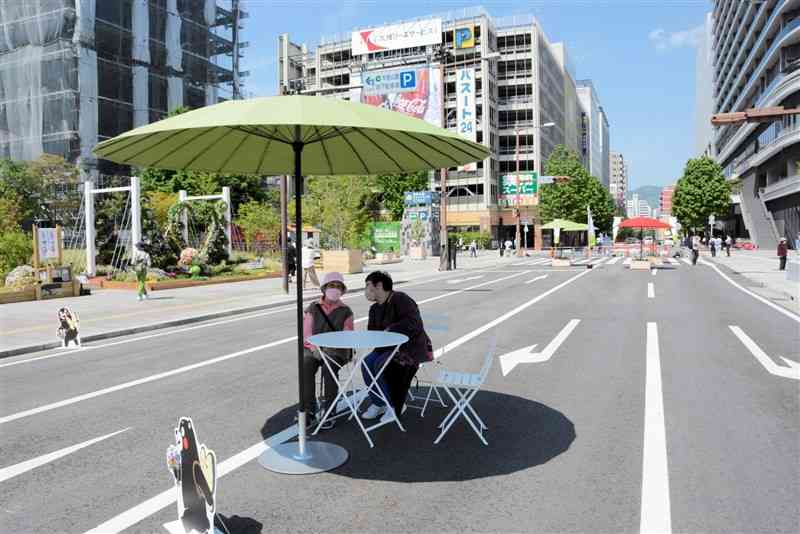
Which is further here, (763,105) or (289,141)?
(763,105)

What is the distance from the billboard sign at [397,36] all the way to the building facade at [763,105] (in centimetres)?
3547

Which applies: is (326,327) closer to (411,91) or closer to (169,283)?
(169,283)

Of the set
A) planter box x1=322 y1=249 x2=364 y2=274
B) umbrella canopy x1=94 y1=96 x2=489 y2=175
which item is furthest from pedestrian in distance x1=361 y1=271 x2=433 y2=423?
planter box x1=322 y1=249 x2=364 y2=274

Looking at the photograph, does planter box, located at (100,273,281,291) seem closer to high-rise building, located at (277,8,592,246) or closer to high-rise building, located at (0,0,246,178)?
high-rise building, located at (0,0,246,178)

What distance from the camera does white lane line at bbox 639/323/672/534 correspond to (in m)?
3.68

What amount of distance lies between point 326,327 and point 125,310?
1089cm

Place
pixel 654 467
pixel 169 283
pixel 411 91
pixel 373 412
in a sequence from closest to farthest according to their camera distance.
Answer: pixel 654 467 → pixel 373 412 → pixel 169 283 → pixel 411 91

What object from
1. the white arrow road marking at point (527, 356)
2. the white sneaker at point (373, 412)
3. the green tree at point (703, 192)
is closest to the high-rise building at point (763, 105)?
the green tree at point (703, 192)

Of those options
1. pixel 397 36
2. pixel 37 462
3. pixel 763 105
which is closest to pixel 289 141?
pixel 37 462

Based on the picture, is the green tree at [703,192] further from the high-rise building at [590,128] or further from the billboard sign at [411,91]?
the high-rise building at [590,128]

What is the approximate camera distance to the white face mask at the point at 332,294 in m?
5.45

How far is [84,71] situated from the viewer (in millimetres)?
53812

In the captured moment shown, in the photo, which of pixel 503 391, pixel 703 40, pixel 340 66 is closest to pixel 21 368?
pixel 503 391

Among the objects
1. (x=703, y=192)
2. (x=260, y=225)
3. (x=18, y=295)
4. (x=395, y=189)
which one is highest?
(x=395, y=189)
